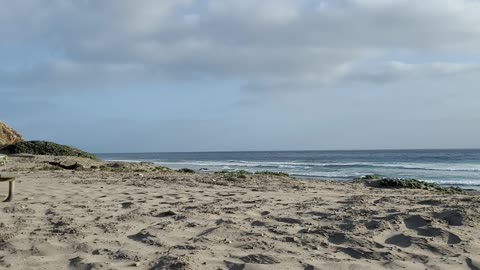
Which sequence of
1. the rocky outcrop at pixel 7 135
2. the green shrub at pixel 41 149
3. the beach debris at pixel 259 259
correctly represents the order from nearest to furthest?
1. the beach debris at pixel 259 259
2. the green shrub at pixel 41 149
3. the rocky outcrop at pixel 7 135

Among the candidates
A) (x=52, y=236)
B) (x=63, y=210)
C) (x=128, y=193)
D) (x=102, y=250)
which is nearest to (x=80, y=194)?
(x=128, y=193)

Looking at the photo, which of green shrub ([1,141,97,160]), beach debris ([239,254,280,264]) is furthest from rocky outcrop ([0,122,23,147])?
beach debris ([239,254,280,264])

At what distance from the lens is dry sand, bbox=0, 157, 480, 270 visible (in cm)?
421

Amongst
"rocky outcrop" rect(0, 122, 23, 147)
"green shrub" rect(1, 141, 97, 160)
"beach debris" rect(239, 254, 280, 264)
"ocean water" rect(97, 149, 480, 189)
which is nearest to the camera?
"beach debris" rect(239, 254, 280, 264)

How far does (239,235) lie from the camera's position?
4.98 metres

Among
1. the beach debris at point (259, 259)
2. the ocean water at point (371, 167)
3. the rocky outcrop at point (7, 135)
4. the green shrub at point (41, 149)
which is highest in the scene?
the rocky outcrop at point (7, 135)

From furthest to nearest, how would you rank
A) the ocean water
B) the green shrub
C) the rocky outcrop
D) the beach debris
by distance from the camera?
A: the rocky outcrop → the green shrub → the ocean water → the beach debris

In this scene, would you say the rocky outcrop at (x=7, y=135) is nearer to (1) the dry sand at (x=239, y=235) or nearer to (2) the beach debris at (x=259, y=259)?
(1) the dry sand at (x=239, y=235)

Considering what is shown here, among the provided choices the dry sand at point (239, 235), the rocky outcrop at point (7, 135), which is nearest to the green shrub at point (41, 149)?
the rocky outcrop at point (7, 135)

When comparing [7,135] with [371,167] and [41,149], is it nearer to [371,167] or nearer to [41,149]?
[41,149]

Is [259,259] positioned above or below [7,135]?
below

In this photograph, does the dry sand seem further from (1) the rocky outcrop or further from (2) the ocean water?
(1) the rocky outcrop

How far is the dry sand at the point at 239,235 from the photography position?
13.8ft

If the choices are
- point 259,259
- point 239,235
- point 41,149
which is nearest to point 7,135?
point 41,149
